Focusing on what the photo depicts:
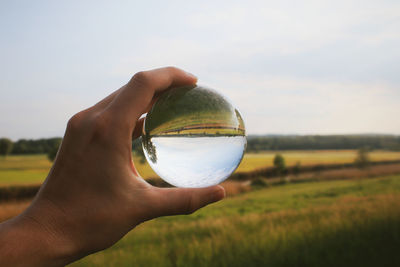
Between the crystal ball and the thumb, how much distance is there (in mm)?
236

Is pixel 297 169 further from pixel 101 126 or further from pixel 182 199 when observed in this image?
pixel 101 126

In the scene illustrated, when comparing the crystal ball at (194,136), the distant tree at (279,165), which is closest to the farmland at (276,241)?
the crystal ball at (194,136)

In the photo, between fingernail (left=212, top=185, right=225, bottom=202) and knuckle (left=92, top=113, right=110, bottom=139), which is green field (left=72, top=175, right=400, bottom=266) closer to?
fingernail (left=212, top=185, right=225, bottom=202)

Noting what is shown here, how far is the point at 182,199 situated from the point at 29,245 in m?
1.15

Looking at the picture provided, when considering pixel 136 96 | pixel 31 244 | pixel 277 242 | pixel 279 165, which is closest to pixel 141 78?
pixel 136 96

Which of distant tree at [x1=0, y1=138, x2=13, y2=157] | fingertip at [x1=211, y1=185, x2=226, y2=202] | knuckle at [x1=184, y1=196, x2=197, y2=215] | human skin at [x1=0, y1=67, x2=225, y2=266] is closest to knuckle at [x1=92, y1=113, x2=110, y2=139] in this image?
human skin at [x1=0, y1=67, x2=225, y2=266]

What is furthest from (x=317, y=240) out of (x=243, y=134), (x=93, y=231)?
(x=93, y=231)

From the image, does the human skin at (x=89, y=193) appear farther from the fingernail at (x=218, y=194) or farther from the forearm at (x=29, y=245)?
the fingernail at (x=218, y=194)

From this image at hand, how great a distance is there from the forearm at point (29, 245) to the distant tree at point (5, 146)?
138ft

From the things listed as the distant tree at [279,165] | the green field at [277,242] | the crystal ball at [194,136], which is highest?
the crystal ball at [194,136]

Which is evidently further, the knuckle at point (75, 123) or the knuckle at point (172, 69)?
the knuckle at point (172, 69)

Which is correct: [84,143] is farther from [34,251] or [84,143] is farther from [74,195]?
[34,251]

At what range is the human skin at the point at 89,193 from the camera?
6.99ft

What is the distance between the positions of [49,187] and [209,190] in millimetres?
1270
